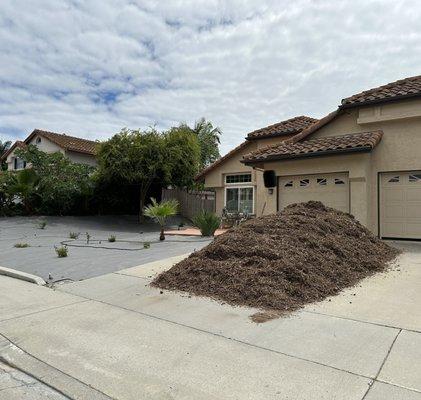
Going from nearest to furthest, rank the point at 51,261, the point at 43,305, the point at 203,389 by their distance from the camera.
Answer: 1. the point at 203,389
2. the point at 43,305
3. the point at 51,261

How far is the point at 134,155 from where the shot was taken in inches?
802

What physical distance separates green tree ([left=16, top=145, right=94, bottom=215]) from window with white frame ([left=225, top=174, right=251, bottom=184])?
7.63m

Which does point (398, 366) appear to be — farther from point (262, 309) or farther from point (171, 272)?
point (171, 272)

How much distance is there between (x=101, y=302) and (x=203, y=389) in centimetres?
347

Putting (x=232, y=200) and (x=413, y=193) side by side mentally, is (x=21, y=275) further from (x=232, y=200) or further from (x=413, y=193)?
(x=232, y=200)

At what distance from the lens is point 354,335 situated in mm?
4992

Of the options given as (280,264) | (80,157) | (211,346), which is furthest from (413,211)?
(80,157)

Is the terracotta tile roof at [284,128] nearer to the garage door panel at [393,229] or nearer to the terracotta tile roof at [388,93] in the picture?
the terracotta tile roof at [388,93]

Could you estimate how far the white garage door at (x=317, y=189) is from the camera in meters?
13.7

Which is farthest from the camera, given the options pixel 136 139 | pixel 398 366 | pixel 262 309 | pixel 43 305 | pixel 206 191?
pixel 206 191

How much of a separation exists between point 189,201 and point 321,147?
1226cm

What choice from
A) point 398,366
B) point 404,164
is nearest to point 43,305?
point 398,366

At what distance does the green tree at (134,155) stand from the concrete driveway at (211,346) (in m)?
13.5

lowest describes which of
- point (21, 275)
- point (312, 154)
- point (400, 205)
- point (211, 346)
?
point (211, 346)
